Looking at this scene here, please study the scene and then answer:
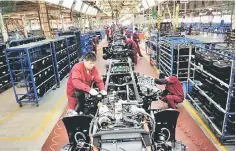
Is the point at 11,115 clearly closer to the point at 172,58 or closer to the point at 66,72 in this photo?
the point at 66,72

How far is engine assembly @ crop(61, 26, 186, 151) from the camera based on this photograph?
7.94ft

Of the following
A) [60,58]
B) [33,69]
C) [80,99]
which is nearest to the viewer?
[80,99]

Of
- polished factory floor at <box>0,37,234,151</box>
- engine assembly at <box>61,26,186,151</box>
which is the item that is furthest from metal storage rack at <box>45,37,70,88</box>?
engine assembly at <box>61,26,186,151</box>

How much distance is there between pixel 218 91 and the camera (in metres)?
4.58

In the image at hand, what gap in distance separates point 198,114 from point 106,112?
3.66 meters

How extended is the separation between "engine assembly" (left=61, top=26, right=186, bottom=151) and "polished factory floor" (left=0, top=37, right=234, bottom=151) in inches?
34.6

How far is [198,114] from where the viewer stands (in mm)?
5656

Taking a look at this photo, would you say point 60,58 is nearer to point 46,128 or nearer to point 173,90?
point 46,128

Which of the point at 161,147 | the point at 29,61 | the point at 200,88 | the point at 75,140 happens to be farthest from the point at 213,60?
the point at 29,61

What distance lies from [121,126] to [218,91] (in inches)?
117

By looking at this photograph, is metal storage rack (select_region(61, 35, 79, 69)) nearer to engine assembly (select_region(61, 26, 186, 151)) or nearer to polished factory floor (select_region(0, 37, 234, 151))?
polished factory floor (select_region(0, 37, 234, 151))

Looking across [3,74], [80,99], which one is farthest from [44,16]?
[80,99]

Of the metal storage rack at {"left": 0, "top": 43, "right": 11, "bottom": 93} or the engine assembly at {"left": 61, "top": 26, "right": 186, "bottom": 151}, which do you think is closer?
the engine assembly at {"left": 61, "top": 26, "right": 186, "bottom": 151}

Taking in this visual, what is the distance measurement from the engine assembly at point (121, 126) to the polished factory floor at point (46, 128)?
880mm
